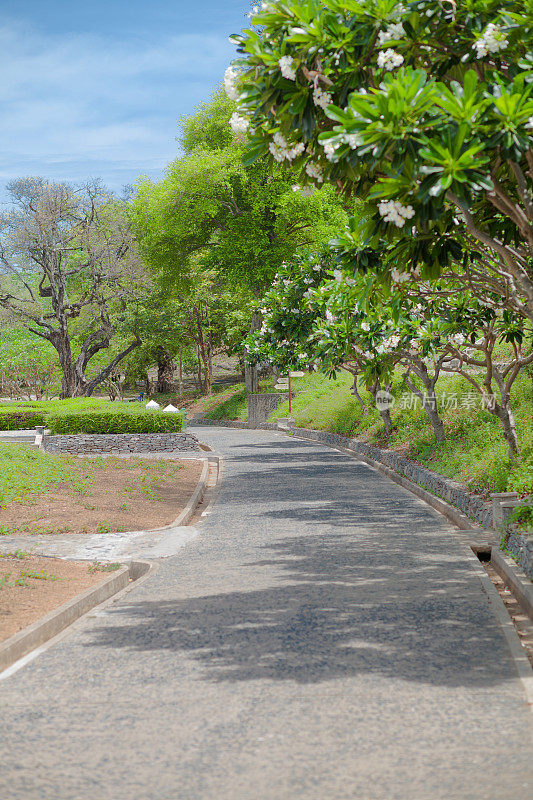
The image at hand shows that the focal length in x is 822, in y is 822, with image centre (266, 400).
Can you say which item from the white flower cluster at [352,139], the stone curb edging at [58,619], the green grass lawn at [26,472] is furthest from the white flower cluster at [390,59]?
the green grass lawn at [26,472]

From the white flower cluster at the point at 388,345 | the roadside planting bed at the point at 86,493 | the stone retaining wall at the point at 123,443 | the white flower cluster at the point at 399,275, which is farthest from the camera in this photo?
the stone retaining wall at the point at 123,443

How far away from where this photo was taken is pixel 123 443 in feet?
94.5

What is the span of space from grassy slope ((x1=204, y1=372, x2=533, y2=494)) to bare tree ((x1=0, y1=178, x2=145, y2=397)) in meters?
17.1

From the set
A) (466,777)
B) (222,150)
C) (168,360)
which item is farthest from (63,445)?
(168,360)

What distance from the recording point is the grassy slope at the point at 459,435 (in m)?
12.9

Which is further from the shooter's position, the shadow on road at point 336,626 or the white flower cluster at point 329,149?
the white flower cluster at point 329,149

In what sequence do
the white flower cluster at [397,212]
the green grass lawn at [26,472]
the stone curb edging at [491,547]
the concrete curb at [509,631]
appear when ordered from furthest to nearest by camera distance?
the green grass lawn at [26,472] → the stone curb edging at [491,547] → the white flower cluster at [397,212] → the concrete curb at [509,631]

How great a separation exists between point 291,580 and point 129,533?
4.31 metres

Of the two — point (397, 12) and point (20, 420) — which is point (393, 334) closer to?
point (397, 12)

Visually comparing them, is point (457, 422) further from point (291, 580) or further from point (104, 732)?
point (104, 732)

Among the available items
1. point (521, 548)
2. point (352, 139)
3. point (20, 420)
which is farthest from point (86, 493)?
point (20, 420)

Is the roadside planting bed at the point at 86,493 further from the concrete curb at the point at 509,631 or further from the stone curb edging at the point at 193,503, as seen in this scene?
the concrete curb at the point at 509,631

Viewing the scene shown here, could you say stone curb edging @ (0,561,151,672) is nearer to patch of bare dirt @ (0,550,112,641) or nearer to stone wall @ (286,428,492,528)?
patch of bare dirt @ (0,550,112,641)

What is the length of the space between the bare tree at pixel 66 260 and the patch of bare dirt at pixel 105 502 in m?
24.3
